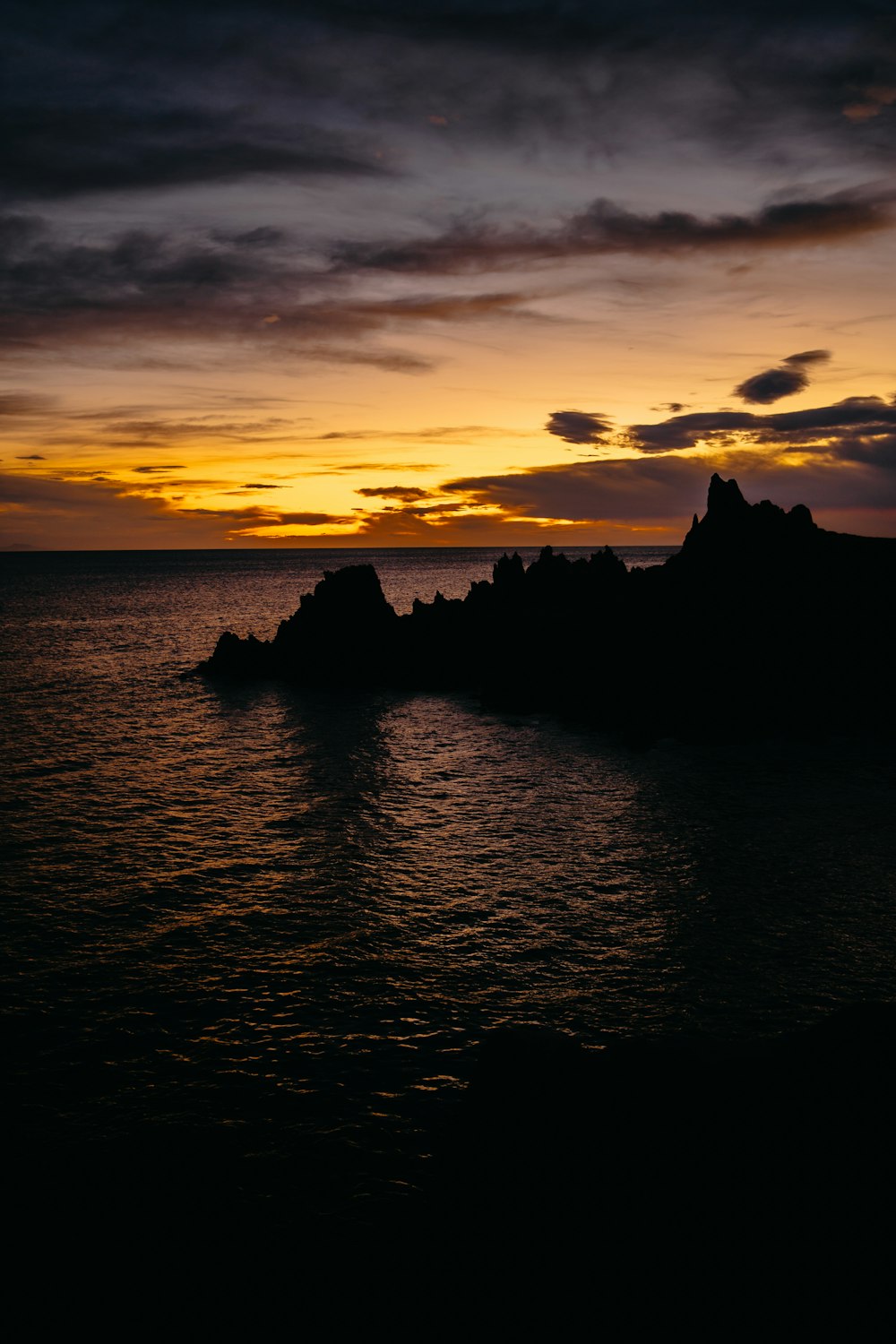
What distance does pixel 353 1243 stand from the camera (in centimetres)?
1576

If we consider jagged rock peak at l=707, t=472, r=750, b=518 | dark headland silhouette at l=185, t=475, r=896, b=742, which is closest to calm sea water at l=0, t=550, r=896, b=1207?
dark headland silhouette at l=185, t=475, r=896, b=742

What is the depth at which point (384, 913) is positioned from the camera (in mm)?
31734

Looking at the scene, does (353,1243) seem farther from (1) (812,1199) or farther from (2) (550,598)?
(2) (550,598)

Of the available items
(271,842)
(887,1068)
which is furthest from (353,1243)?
(271,842)

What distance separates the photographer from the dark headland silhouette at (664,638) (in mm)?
64375

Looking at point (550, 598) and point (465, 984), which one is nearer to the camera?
point (465, 984)

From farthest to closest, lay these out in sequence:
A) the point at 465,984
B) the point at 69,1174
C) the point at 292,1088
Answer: the point at 465,984
the point at 292,1088
the point at 69,1174

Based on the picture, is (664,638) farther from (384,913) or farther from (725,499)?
(384,913)

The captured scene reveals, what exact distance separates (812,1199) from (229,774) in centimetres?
4592

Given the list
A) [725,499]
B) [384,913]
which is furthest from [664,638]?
[384,913]

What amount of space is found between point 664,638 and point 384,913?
4625cm

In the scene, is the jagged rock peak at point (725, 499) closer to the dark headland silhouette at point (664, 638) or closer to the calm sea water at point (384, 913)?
the dark headland silhouette at point (664, 638)

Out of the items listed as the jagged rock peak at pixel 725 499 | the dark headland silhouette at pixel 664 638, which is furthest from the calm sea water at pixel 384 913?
the jagged rock peak at pixel 725 499

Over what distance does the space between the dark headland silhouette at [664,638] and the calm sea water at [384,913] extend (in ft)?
24.1
